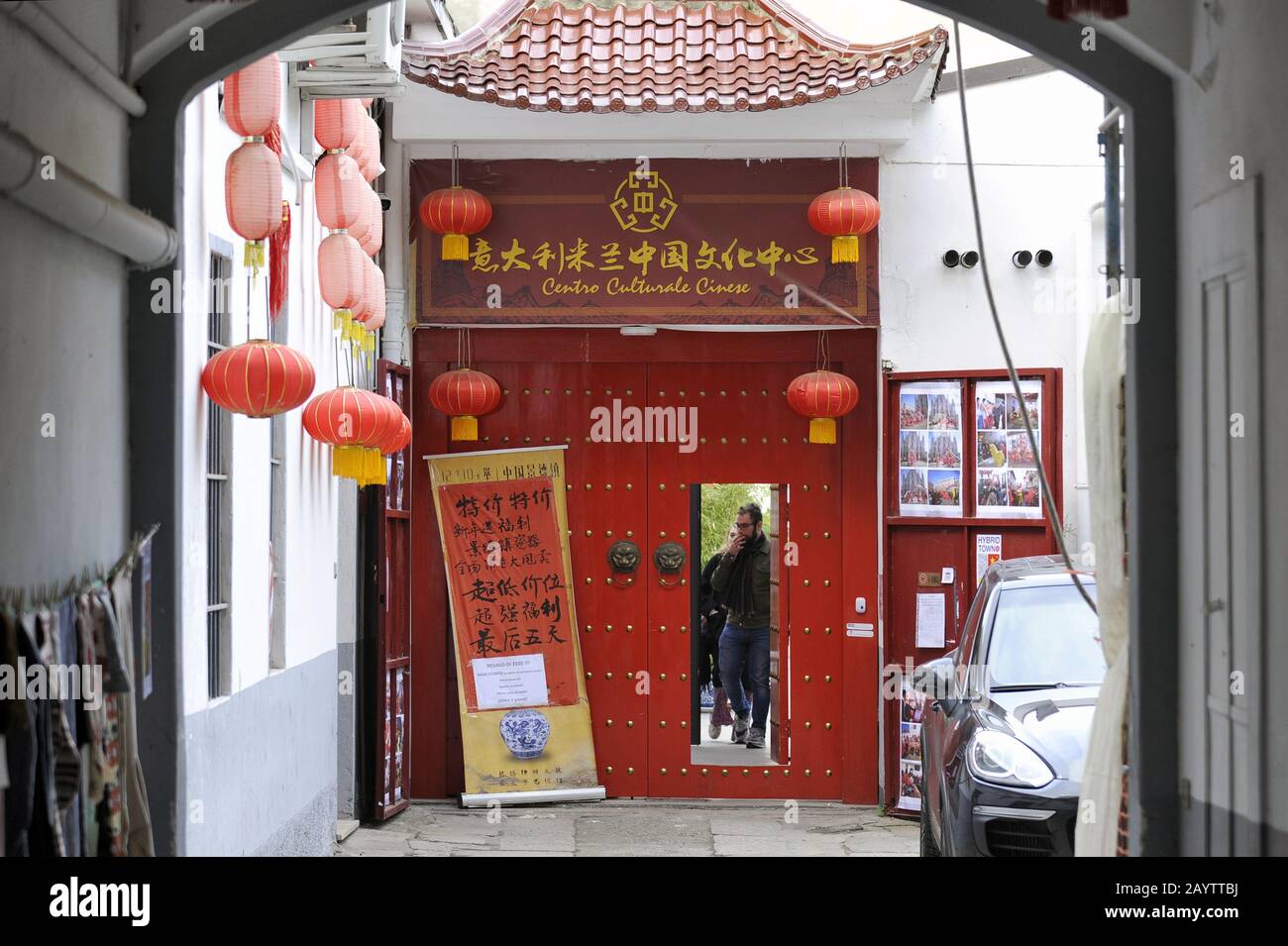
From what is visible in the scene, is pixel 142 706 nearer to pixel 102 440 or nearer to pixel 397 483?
pixel 102 440

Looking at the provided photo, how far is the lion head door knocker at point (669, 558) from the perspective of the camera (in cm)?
1092

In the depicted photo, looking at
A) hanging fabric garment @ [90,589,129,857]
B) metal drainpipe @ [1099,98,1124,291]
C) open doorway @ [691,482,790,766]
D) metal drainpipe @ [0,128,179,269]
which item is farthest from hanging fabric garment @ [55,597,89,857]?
open doorway @ [691,482,790,766]

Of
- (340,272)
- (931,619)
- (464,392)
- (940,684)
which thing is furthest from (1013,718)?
(464,392)

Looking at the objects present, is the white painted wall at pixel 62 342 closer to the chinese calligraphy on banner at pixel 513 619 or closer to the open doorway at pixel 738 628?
the chinese calligraphy on banner at pixel 513 619

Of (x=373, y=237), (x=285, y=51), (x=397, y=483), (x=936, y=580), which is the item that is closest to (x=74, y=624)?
(x=285, y=51)

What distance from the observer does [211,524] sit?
22.0 feet

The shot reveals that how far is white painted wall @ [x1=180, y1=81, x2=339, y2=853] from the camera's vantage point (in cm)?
617

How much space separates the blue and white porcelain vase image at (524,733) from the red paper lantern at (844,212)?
160 inches

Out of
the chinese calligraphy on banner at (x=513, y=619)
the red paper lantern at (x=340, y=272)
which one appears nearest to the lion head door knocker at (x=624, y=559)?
the chinese calligraphy on banner at (x=513, y=619)

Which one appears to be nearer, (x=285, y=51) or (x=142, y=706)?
(x=142, y=706)

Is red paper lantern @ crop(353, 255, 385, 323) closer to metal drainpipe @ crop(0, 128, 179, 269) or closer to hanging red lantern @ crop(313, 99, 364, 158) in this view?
hanging red lantern @ crop(313, 99, 364, 158)

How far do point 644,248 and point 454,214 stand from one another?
1380 mm

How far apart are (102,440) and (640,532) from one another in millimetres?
6943

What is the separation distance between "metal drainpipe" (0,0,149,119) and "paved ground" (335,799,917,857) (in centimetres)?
572
